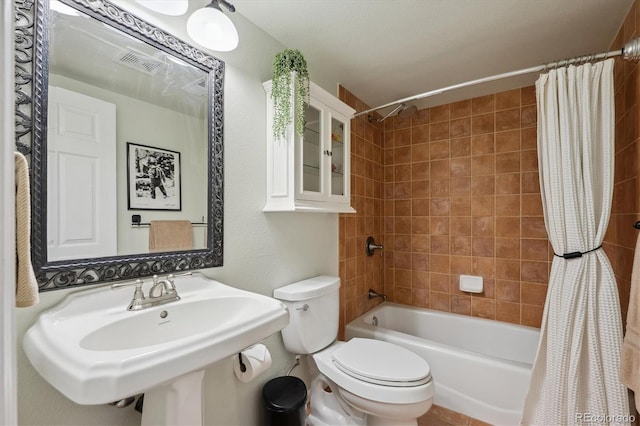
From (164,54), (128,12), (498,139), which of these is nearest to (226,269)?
(164,54)

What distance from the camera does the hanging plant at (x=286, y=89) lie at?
141cm

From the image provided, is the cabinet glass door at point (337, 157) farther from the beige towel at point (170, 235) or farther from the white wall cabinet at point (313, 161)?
the beige towel at point (170, 235)

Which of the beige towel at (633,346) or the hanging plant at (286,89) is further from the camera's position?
the hanging plant at (286,89)

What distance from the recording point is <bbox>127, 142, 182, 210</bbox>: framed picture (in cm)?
103

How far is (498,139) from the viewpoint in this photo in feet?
7.29

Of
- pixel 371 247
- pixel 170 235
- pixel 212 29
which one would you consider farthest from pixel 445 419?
pixel 212 29

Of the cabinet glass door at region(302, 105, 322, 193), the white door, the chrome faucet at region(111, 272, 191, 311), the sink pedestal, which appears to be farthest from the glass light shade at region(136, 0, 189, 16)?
the sink pedestal

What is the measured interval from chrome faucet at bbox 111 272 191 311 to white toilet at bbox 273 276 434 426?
22.9 inches

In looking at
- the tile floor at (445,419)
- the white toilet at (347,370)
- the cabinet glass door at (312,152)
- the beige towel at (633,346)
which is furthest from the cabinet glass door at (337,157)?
the tile floor at (445,419)

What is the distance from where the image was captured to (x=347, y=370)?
4.50 ft

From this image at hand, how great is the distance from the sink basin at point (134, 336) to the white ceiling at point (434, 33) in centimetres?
137

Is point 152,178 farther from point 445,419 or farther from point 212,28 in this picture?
point 445,419

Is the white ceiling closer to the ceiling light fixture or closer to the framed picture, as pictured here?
the ceiling light fixture

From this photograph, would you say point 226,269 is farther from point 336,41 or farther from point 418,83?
point 418,83
